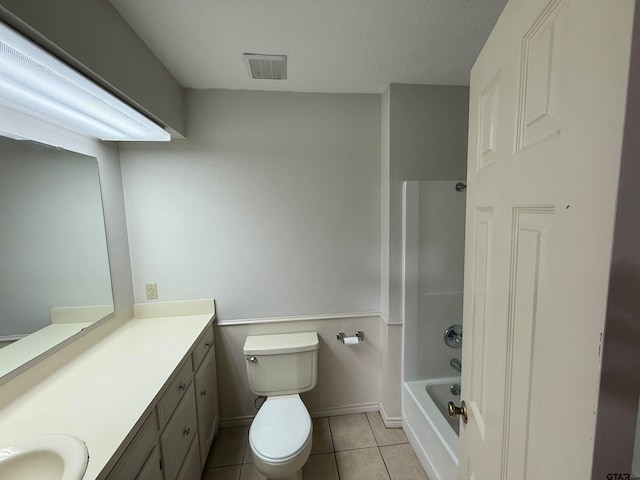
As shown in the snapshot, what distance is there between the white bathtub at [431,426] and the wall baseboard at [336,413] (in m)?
0.11

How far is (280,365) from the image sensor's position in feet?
5.83

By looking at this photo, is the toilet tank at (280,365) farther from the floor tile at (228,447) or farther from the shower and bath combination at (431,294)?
the shower and bath combination at (431,294)

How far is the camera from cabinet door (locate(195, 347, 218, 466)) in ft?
5.14

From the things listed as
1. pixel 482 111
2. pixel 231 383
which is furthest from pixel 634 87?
pixel 231 383

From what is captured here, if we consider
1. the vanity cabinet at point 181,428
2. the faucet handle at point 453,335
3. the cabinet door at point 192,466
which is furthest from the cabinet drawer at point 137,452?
the faucet handle at point 453,335

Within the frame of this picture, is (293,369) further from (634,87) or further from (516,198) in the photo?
(634,87)

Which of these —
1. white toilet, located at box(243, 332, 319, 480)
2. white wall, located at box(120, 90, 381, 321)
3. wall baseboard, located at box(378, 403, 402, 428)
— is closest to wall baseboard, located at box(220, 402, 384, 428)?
wall baseboard, located at box(378, 403, 402, 428)

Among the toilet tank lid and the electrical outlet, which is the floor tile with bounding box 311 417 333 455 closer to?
the toilet tank lid

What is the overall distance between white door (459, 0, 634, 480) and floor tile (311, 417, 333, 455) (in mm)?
1284

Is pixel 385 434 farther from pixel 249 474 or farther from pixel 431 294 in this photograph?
pixel 431 294

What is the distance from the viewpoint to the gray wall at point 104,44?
76cm

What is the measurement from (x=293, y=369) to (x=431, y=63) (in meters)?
2.09

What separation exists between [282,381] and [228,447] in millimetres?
593

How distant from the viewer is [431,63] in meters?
1.55
